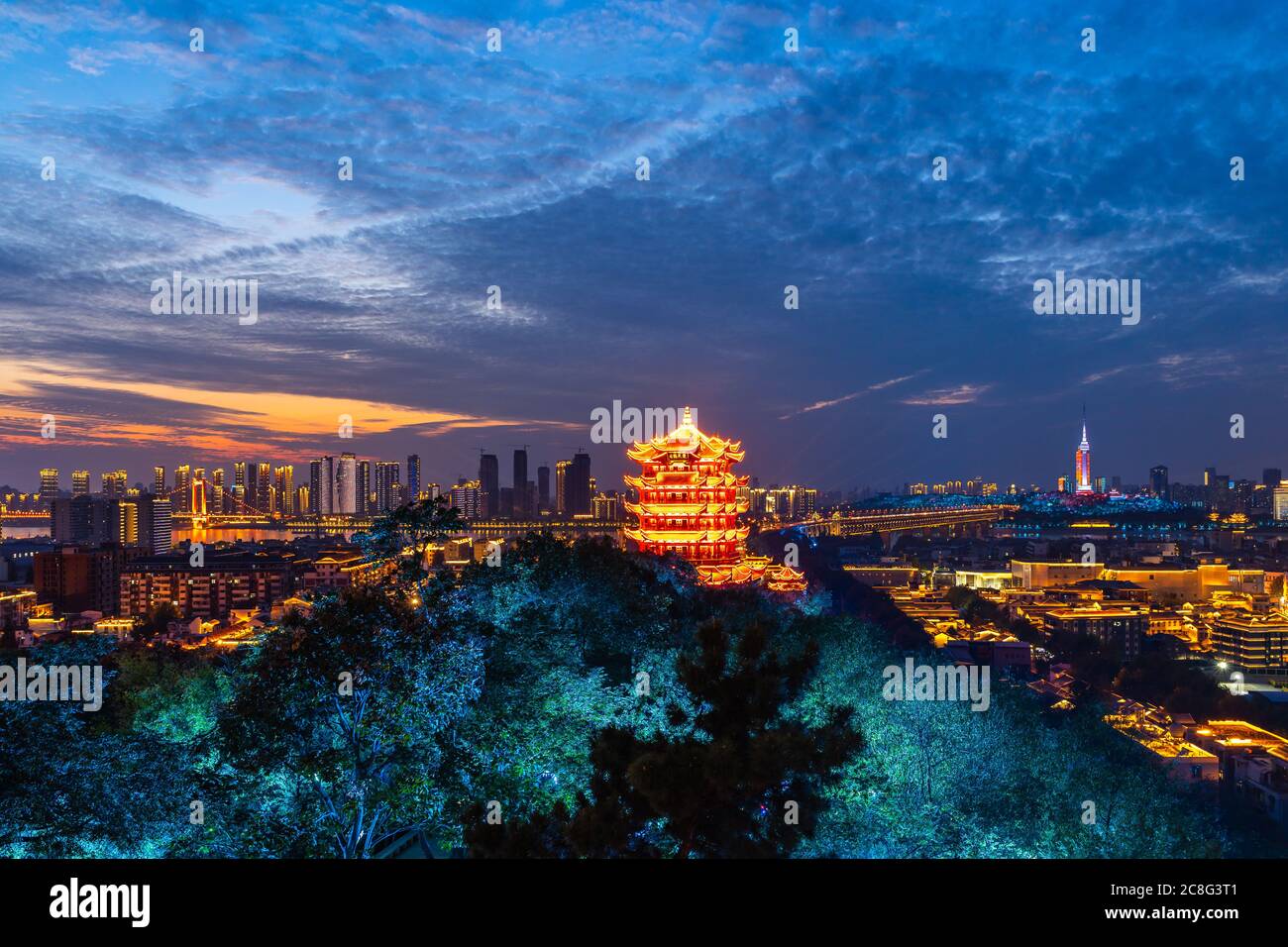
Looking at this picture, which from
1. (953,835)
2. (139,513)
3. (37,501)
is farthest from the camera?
(37,501)

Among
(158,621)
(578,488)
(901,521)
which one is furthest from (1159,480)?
(158,621)

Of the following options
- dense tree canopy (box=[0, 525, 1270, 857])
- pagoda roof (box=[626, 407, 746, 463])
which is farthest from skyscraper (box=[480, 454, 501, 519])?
dense tree canopy (box=[0, 525, 1270, 857])

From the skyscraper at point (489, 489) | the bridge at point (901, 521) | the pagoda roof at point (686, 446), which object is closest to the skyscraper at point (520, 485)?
the skyscraper at point (489, 489)

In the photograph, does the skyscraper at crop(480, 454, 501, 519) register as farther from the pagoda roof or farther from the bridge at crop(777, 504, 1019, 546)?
the pagoda roof

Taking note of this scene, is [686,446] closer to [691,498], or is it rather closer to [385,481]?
[691,498]

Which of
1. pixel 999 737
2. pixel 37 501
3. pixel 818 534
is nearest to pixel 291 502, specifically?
pixel 37 501
